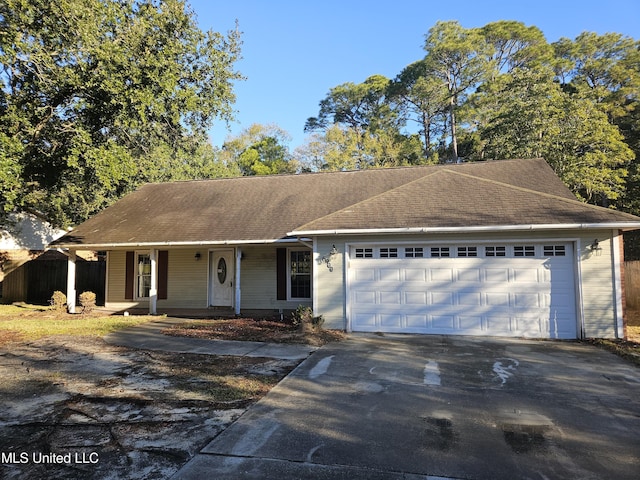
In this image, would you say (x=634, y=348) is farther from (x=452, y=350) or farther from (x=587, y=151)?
(x=587, y=151)

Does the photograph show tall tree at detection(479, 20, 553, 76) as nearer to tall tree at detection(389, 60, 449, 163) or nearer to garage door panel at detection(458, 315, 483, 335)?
tall tree at detection(389, 60, 449, 163)

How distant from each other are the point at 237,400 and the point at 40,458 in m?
2.11

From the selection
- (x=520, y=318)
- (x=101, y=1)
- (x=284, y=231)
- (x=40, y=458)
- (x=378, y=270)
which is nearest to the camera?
(x=40, y=458)

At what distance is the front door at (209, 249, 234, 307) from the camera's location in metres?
14.1

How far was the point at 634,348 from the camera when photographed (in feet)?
26.2

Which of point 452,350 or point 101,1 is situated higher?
point 101,1

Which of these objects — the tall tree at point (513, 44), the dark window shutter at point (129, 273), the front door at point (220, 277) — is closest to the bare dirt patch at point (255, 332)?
the front door at point (220, 277)

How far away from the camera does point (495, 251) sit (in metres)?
9.41

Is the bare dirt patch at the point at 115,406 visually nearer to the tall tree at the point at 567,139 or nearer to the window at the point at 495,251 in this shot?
the window at the point at 495,251

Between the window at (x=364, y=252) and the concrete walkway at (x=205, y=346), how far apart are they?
2.82m

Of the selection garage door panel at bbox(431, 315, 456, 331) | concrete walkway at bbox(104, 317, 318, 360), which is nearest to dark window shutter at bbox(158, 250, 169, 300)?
concrete walkway at bbox(104, 317, 318, 360)

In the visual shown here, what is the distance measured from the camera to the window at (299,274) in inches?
520

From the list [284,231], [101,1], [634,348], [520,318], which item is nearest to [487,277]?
[520,318]

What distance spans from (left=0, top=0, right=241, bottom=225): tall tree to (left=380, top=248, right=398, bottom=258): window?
6731mm
